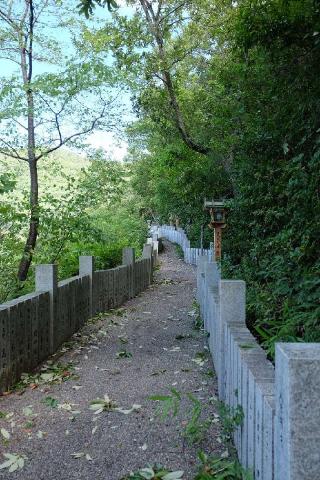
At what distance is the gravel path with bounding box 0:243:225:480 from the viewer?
318 cm

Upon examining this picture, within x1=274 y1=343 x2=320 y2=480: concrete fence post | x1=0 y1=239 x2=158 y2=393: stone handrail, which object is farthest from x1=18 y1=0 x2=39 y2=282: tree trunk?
x1=274 y1=343 x2=320 y2=480: concrete fence post

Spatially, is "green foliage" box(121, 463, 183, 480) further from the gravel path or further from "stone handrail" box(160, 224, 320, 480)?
"stone handrail" box(160, 224, 320, 480)

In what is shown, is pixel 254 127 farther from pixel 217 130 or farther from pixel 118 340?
pixel 217 130

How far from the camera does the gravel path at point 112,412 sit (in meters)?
3.18

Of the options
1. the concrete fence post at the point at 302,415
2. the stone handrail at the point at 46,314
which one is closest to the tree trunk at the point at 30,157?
the stone handrail at the point at 46,314

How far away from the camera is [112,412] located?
13.4 feet

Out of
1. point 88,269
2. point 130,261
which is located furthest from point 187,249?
point 88,269

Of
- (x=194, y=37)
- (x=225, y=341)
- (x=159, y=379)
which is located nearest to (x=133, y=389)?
(x=159, y=379)

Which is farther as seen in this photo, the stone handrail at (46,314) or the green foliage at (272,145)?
the stone handrail at (46,314)

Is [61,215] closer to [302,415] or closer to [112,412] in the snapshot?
[112,412]

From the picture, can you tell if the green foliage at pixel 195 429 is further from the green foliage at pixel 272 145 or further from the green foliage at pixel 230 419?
the green foliage at pixel 272 145

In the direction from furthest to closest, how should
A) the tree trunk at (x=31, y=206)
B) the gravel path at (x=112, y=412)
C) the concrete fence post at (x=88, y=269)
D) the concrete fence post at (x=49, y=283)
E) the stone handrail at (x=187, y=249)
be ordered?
the stone handrail at (x=187, y=249), the tree trunk at (x=31, y=206), the concrete fence post at (x=88, y=269), the concrete fence post at (x=49, y=283), the gravel path at (x=112, y=412)

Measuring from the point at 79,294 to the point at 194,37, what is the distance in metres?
9.47

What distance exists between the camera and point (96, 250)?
12258mm
